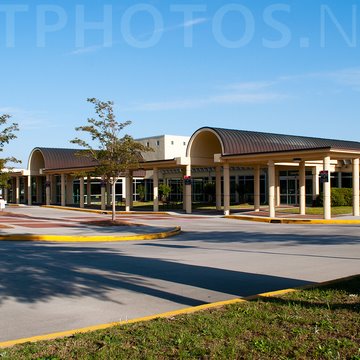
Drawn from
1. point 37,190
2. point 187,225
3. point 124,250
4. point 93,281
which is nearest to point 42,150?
point 37,190

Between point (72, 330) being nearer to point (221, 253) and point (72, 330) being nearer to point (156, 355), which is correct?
point (156, 355)

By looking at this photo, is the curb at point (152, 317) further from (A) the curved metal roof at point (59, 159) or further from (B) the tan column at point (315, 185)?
(A) the curved metal roof at point (59, 159)

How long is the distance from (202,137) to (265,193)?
43.2 ft

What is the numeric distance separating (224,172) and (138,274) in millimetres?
23910

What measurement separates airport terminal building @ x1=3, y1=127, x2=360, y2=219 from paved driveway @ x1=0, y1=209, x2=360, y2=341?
12.9m

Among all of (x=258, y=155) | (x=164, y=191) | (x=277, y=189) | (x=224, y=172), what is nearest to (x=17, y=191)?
(x=164, y=191)

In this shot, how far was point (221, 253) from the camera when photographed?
47.5 feet

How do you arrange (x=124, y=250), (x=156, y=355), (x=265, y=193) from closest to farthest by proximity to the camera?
(x=156, y=355), (x=124, y=250), (x=265, y=193)

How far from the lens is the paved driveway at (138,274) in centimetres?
750

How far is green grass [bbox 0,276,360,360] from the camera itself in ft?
17.3

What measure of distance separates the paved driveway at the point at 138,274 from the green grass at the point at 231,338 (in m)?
0.97

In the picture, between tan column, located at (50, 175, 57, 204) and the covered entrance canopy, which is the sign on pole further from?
tan column, located at (50, 175, 57, 204)

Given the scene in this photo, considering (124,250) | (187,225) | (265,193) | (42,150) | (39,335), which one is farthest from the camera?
(42,150)

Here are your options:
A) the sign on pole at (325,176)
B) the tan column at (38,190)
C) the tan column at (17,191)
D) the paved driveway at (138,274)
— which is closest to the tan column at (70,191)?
the tan column at (38,190)
